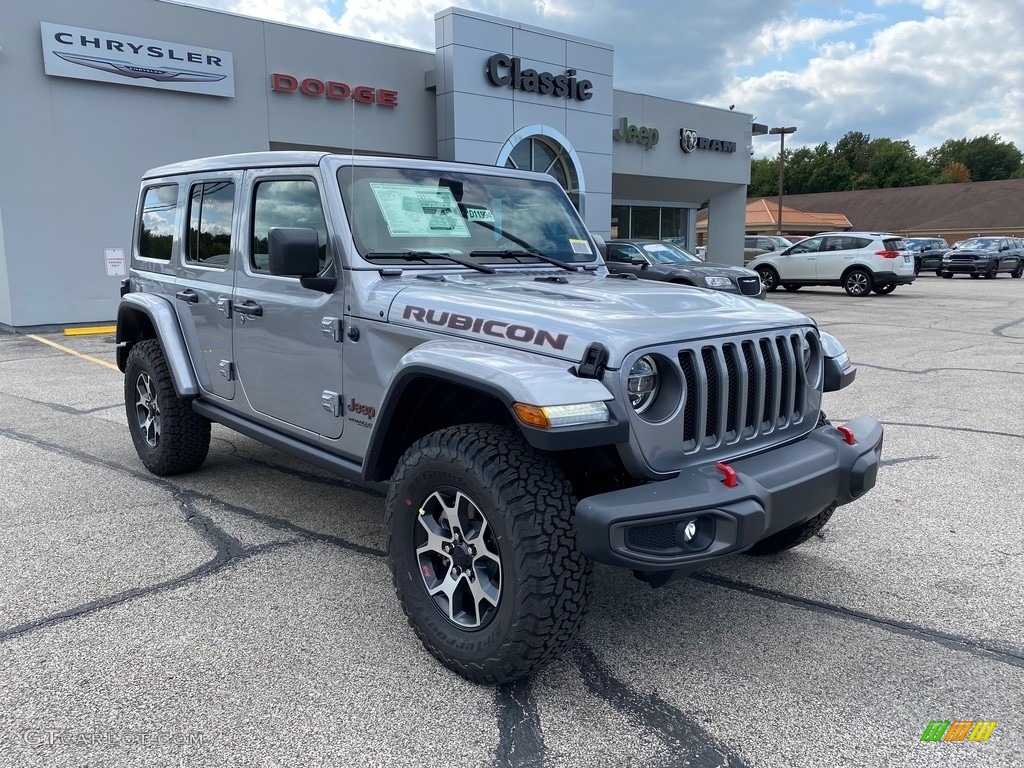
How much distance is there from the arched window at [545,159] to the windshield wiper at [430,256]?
15665 mm

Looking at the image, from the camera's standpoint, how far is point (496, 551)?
2797mm

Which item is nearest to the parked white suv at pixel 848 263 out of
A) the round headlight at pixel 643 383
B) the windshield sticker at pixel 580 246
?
the windshield sticker at pixel 580 246

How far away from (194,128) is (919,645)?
15.3 metres

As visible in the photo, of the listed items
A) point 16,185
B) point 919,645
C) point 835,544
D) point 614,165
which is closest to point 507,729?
point 919,645

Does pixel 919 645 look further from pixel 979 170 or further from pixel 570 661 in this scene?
pixel 979 170

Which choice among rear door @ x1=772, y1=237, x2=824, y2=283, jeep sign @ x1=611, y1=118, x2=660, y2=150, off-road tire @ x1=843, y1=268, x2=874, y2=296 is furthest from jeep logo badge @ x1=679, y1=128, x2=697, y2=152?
off-road tire @ x1=843, y1=268, x2=874, y2=296

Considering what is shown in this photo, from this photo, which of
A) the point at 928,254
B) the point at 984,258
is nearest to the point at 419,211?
the point at 984,258

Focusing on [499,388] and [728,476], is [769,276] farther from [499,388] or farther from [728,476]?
[499,388]

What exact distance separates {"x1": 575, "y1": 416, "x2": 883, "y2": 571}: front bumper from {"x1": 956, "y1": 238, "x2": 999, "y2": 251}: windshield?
35.3 metres

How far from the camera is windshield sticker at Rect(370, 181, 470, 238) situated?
377 cm

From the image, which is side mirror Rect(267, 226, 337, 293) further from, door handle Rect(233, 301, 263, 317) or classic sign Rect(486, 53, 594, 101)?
classic sign Rect(486, 53, 594, 101)

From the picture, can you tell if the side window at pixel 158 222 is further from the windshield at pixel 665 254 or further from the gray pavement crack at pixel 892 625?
the windshield at pixel 665 254

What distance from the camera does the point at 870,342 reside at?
1220 cm

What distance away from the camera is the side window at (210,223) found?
4.48m
